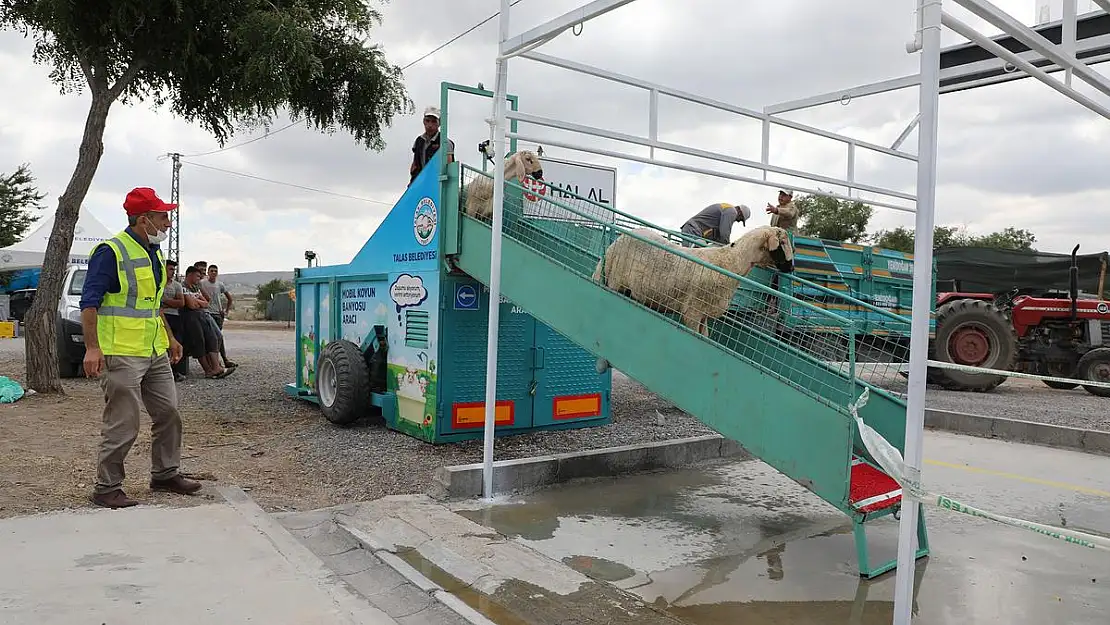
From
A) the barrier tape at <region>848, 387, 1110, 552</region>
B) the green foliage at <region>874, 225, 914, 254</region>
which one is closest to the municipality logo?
the barrier tape at <region>848, 387, 1110, 552</region>

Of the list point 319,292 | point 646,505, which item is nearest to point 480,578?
point 646,505

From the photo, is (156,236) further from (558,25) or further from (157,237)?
(558,25)

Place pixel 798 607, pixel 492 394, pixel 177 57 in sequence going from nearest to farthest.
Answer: pixel 798 607, pixel 492 394, pixel 177 57

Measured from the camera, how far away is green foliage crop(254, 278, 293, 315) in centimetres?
3988

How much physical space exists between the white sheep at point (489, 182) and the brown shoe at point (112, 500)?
129 inches

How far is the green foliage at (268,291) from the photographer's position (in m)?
39.9

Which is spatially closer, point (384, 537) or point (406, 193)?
point (384, 537)

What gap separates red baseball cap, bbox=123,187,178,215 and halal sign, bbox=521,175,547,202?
248 centimetres

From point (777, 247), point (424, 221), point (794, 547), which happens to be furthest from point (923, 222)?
point (424, 221)

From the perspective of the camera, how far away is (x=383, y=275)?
25.0ft

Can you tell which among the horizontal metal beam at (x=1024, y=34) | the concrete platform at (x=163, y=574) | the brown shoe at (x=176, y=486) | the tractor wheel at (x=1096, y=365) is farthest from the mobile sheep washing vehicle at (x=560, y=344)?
the tractor wheel at (x=1096, y=365)

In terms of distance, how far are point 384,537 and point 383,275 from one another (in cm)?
366

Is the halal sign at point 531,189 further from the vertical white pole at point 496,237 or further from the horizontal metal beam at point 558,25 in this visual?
the horizontal metal beam at point 558,25

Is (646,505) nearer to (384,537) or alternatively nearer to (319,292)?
(384,537)
